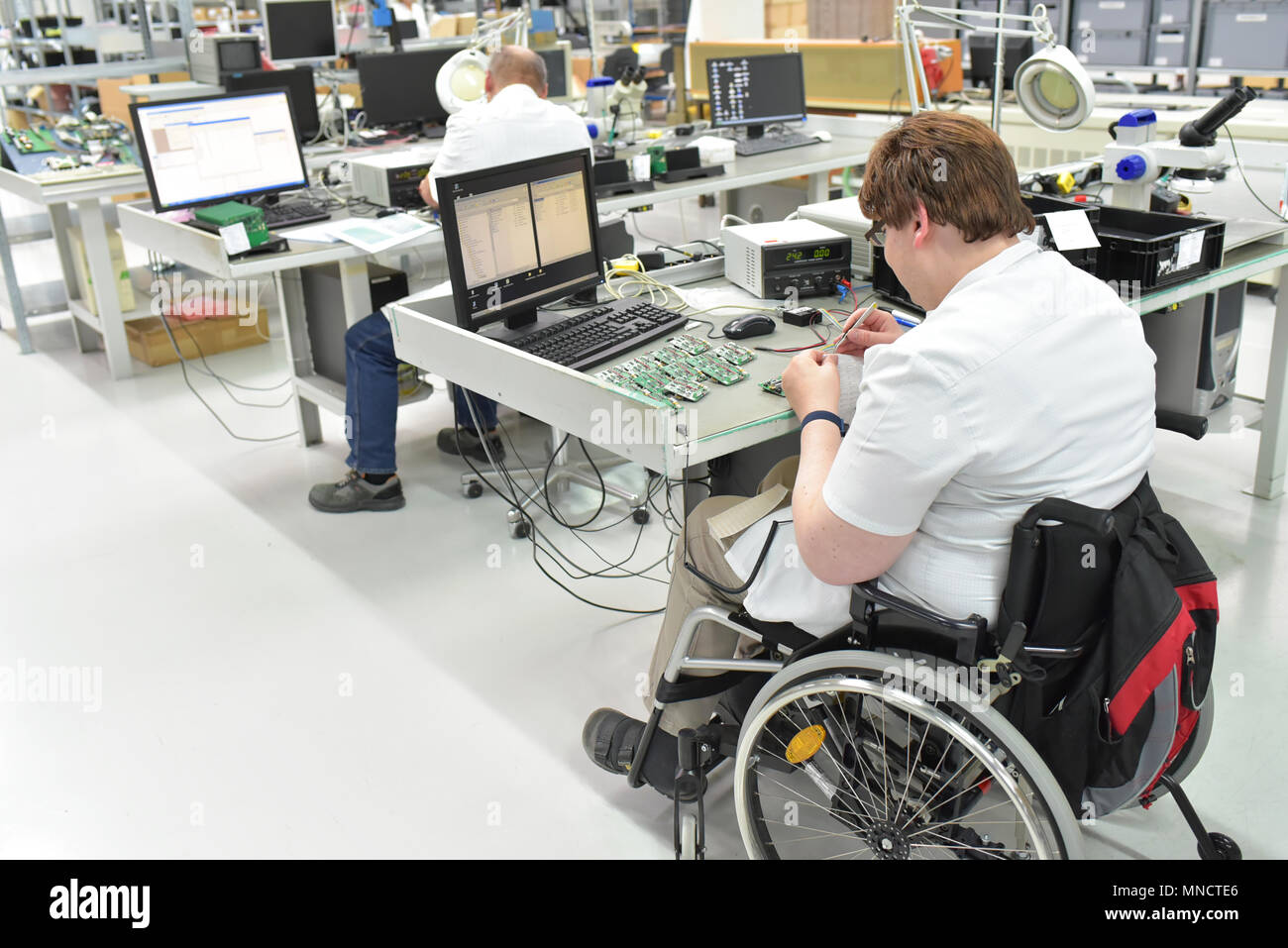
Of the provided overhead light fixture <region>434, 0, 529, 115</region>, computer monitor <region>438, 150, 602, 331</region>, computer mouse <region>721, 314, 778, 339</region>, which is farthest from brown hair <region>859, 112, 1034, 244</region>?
overhead light fixture <region>434, 0, 529, 115</region>

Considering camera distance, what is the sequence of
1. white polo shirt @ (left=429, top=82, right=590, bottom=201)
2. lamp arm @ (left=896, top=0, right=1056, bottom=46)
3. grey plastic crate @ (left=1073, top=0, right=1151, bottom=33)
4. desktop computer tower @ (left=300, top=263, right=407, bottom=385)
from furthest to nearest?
grey plastic crate @ (left=1073, top=0, right=1151, bottom=33)
desktop computer tower @ (left=300, top=263, right=407, bottom=385)
white polo shirt @ (left=429, top=82, right=590, bottom=201)
lamp arm @ (left=896, top=0, right=1056, bottom=46)

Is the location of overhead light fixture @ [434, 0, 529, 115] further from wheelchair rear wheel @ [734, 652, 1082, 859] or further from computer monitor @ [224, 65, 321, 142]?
wheelchair rear wheel @ [734, 652, 1082, 859]

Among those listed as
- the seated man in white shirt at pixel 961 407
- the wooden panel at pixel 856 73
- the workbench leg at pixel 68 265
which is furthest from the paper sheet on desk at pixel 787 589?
the wooden panel at pixel 856 73

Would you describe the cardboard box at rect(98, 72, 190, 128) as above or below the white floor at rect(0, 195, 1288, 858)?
above

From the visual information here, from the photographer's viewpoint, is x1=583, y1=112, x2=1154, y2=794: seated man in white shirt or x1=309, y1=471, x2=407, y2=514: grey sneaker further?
x1=309, y1=471, x2=407, y2=514: grey sneaker

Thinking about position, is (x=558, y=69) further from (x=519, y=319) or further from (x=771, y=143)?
(x=519, y=319)

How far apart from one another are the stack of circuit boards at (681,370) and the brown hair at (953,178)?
1.70 feet

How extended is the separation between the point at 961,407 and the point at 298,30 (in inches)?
193

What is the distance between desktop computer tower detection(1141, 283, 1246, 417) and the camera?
8.96 ft

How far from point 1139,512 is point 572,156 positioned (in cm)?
149

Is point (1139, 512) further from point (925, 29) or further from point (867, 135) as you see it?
point (925, 29)

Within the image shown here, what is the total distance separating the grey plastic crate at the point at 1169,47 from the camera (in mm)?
5480

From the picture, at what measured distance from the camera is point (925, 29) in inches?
286
